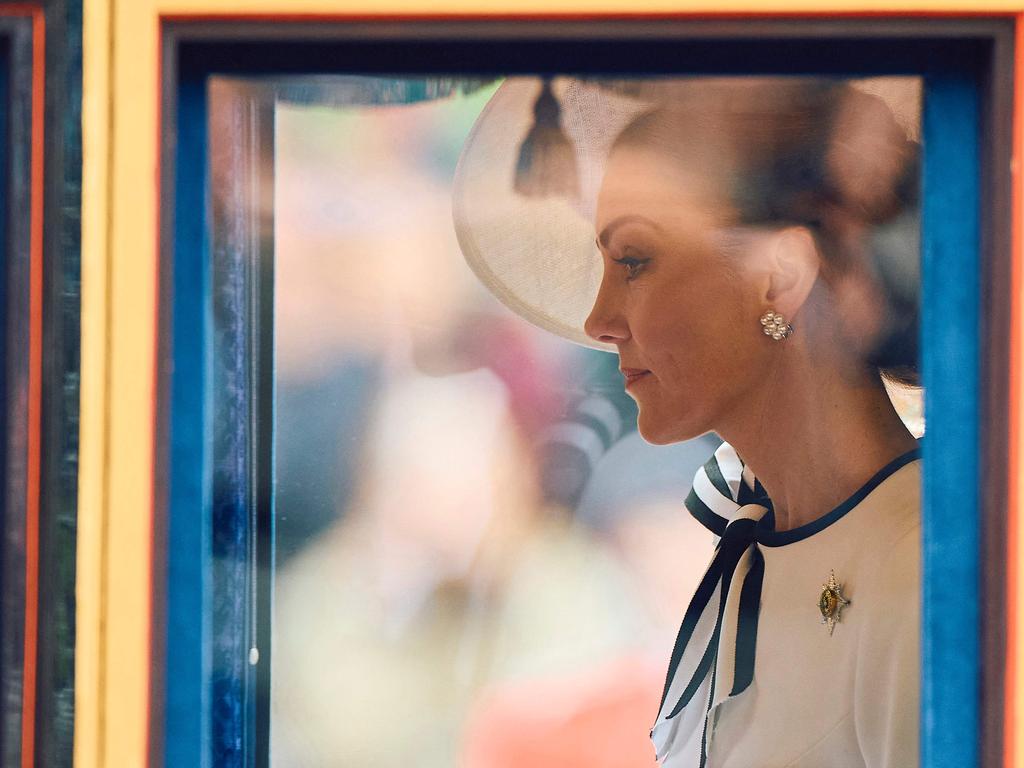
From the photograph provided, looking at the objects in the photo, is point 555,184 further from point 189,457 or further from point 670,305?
point 189,457

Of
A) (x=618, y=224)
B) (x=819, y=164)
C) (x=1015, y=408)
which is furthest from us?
(x=618, y=224)

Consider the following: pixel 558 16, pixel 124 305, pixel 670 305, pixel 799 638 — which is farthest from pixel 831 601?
pixel 124 305

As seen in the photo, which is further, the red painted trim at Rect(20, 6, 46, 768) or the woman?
the woman

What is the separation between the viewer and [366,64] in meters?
1.57

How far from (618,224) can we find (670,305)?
0.15m

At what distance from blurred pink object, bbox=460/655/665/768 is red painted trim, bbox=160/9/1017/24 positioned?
0.98m

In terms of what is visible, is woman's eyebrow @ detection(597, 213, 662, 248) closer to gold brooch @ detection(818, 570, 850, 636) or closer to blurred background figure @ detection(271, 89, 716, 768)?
blurred background figure @ detection(271, 89, 716, 768)

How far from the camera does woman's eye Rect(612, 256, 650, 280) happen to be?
1.97m

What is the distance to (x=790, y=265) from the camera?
190 centimetres

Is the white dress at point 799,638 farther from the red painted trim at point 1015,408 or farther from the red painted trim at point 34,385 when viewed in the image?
the red painted trim at point 34,385

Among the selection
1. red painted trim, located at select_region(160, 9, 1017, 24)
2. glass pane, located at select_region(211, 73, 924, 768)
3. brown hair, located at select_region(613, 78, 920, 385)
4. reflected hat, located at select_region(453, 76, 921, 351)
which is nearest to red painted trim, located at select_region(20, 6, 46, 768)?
red painted trim, located at select_region(160, 9, 1017, 24)

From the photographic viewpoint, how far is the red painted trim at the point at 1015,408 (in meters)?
1.44

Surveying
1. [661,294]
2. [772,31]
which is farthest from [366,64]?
[661,294]

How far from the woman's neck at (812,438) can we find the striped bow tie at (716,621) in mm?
42
